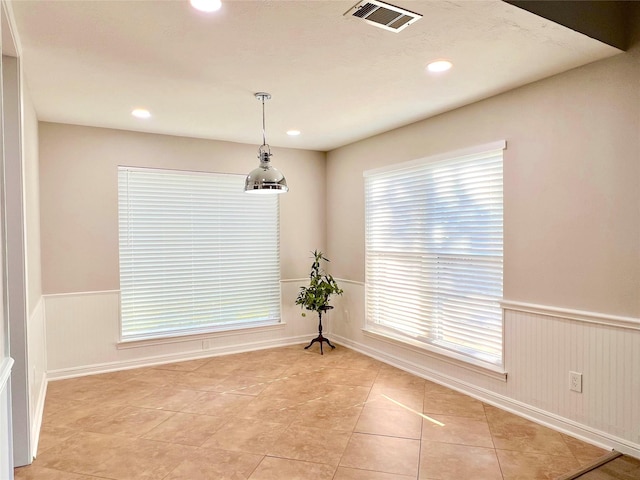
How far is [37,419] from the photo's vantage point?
316cm

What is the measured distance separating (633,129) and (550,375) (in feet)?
5.82

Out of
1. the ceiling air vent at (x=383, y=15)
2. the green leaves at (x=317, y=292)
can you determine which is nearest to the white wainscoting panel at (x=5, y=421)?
the ceiling air vent at (x=383, y=15)

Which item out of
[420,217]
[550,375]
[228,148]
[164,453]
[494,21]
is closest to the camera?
[494,21]

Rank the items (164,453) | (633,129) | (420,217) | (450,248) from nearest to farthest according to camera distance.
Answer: (633,129)
(164,453)
(450,248)
(420,217)

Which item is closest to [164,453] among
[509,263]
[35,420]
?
[35,420]

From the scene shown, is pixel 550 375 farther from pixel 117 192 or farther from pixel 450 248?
pixel 117 192

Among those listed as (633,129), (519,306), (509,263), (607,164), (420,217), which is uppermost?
(633,129)

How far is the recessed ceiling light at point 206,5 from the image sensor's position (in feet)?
6.58

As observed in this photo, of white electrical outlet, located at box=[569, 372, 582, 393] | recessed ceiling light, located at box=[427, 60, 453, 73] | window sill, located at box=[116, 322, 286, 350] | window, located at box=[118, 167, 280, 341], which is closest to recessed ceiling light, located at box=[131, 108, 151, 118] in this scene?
window, located at box=[118, 167, 280, 341]

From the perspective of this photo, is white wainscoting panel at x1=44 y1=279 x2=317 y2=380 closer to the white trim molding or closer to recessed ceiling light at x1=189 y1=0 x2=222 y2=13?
the white trim molding

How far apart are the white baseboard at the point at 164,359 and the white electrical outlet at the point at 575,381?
3340mm

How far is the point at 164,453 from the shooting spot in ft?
9.09

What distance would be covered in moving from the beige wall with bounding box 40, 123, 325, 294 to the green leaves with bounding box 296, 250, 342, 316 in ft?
5.66

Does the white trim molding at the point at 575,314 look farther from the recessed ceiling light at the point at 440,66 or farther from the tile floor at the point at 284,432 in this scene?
the recessed ceiling light at the point at 440,66
